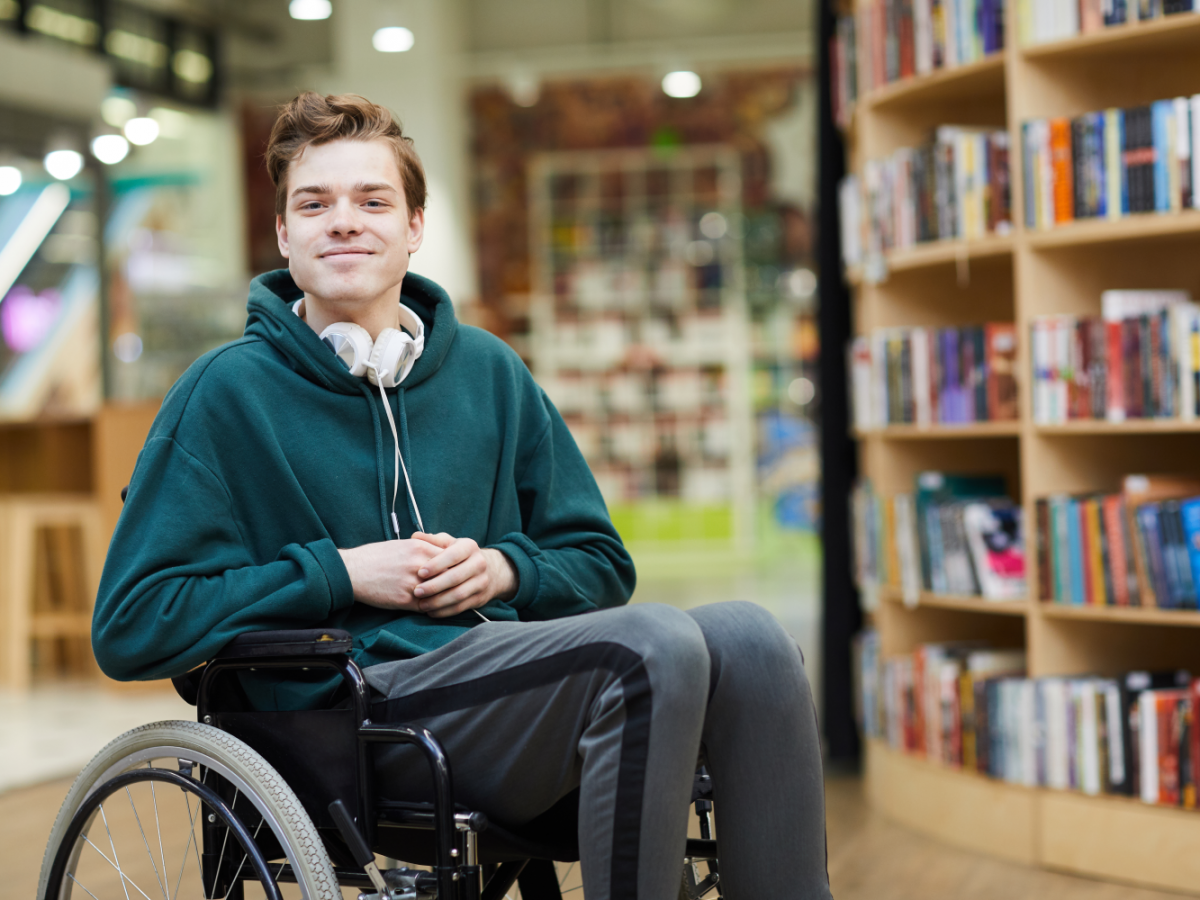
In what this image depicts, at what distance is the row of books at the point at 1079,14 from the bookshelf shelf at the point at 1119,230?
38cm

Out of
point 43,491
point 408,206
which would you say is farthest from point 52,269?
point 408,206

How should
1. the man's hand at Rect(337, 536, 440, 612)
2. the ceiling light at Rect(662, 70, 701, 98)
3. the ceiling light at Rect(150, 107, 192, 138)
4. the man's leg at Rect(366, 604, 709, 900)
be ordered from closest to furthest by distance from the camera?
the man's leg at Rect(366, 604, 709, 900) < the man's hand at Rect(337, 536, 440, 612) < the ceiling light at Rect(150, 107, 192, 138) < the ceiling light at Rect(662, 70, 701, 98)

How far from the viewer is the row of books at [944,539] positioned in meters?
2.78

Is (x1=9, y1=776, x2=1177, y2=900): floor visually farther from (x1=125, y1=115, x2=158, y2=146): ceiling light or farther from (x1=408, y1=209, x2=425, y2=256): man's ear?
(x1=125, y1=115, x2=158, y2=146): ceiling light

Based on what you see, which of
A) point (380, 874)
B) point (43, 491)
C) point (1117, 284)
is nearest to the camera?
point (380, 874)

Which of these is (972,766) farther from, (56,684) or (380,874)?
(56,684)

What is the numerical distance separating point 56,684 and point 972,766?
3888 mm

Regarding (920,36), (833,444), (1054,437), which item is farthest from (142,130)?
(1054,437)

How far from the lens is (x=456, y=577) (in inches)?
58.0

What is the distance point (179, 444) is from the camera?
1.41 meters

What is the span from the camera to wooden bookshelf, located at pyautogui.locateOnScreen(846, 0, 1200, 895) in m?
2.53

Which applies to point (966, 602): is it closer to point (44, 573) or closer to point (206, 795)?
point (206, 795)

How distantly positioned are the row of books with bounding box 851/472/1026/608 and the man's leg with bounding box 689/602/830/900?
1.53 m

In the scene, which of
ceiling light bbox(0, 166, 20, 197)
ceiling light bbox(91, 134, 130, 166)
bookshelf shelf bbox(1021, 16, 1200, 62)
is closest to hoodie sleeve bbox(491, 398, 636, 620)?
bookshelf shelf bbox(1021, 16, 1200, 62)
